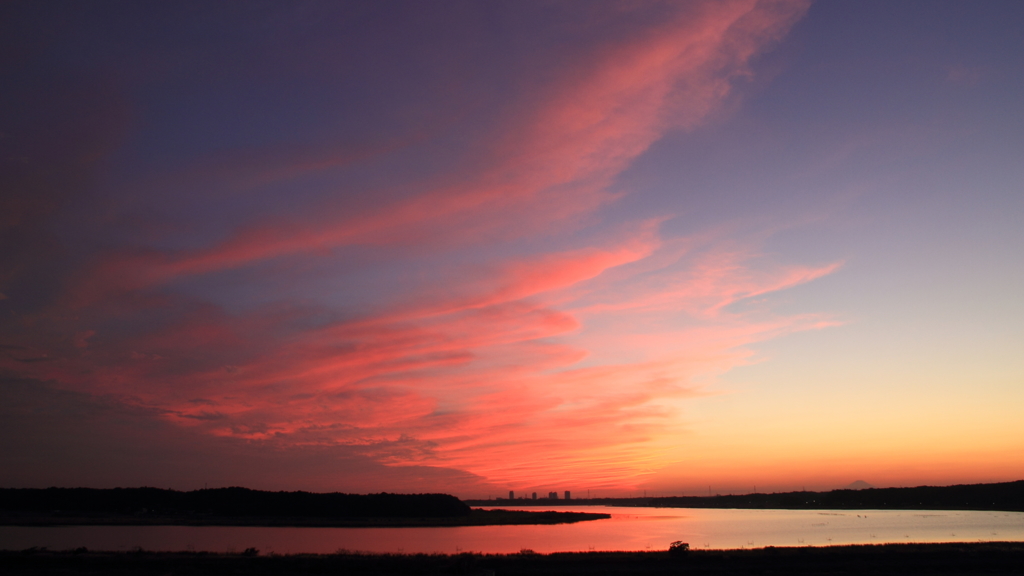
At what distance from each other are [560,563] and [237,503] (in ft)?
404

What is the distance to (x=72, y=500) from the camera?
13838 centimetres

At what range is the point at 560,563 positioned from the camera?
113 feet

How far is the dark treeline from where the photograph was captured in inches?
5007

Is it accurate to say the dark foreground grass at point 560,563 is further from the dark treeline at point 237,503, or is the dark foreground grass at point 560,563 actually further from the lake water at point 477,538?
the dark treeline at point 237,503

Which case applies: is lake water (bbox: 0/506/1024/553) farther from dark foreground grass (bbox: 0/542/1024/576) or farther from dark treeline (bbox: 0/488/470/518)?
dark treeline (bbox: 0/488/470/518)

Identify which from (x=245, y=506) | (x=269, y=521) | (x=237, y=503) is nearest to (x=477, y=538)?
(x=269, y=521)

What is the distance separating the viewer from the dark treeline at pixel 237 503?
127 meters

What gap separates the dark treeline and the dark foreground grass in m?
94.6

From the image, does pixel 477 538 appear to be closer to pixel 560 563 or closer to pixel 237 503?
pixel 560 563

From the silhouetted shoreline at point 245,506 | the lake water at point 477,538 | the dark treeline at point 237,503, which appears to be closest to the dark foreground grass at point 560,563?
the lake water at point 477,538

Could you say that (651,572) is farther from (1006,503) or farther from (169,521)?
(1006,503)

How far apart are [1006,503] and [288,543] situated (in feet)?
625

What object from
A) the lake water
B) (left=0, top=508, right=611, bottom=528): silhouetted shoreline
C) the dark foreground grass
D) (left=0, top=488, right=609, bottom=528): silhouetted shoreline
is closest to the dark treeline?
(left=0, top=488, right=609, bottom=528): silhouetted shoreline

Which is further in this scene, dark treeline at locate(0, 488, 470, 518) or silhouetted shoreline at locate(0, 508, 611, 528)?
dark treeline at locate(0, 488, 470, 518)
